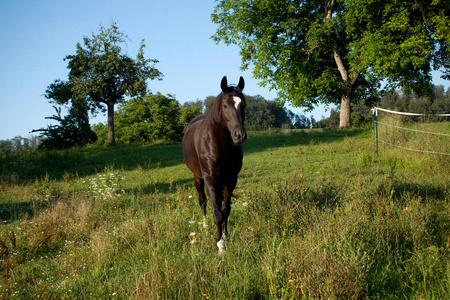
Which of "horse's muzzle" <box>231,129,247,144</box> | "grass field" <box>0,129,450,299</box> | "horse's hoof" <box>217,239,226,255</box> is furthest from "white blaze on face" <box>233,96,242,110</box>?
"horse's hoof" <box>217,239,226,255</box>

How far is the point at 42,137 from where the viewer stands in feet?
77.1

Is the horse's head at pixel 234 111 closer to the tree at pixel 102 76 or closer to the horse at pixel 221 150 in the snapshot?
the horse at pixel 221 150

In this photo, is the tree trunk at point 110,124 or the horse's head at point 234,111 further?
the tree trunk at point 110,124

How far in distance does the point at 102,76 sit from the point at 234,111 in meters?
26.6

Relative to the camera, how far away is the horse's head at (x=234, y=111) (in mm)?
4160

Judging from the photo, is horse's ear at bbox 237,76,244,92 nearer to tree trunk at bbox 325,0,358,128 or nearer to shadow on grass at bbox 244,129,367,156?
shadow on grass at bbox 244,129,367,156

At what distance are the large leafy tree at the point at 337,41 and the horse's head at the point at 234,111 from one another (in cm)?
1730

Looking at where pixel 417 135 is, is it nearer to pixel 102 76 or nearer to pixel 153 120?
pixel 102 76

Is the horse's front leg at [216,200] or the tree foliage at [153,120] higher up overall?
the tree foliage at [153,120]

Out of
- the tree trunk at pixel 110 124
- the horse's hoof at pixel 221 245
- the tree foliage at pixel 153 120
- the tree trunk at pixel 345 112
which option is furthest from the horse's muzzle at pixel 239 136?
the tree foliage at pixel 153 120

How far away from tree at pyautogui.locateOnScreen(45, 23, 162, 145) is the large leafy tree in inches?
342

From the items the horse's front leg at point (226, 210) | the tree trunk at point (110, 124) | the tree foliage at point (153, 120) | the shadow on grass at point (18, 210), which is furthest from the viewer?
the tree foliage at point (153, 120)

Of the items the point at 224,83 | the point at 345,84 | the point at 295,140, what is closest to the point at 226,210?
the point at 224,83

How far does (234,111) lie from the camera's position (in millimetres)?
4309
